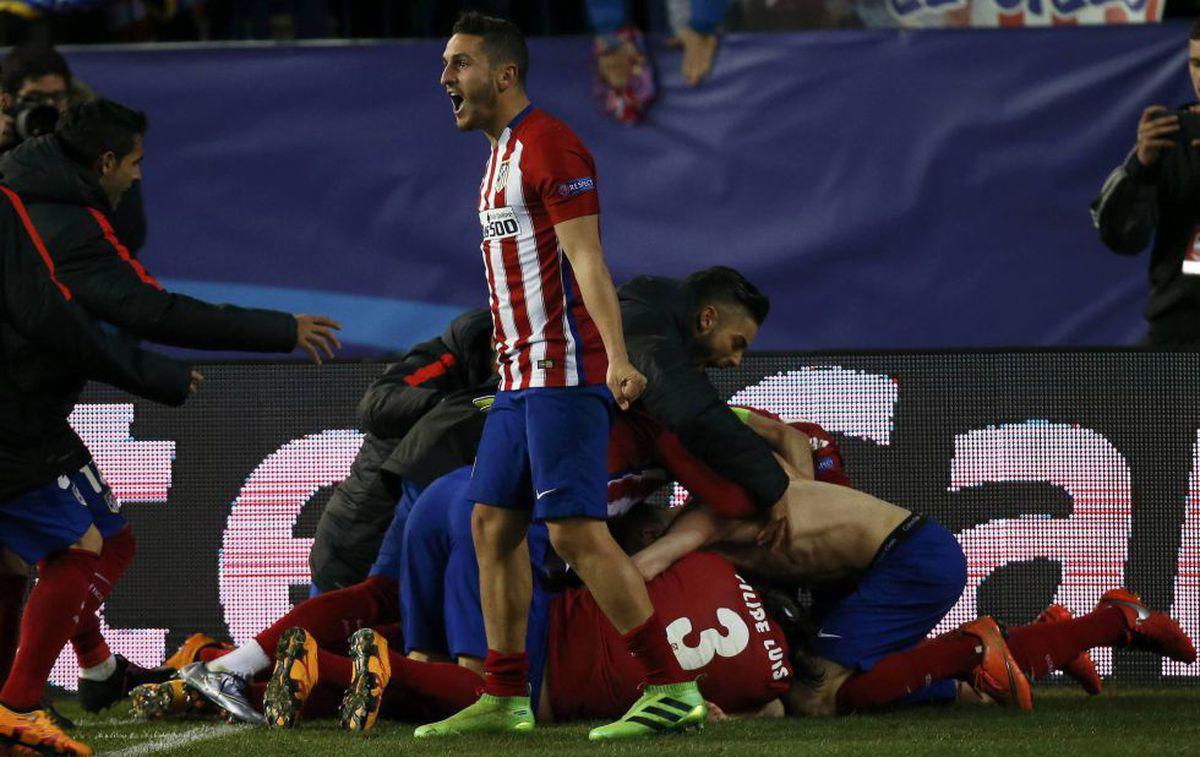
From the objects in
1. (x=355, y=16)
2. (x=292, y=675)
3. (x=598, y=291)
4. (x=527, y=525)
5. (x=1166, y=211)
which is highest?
(x=355, y=16)

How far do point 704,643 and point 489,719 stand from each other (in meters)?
0.62

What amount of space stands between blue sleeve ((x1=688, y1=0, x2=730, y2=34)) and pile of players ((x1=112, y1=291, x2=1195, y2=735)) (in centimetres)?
269

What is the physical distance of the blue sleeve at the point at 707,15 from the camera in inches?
293

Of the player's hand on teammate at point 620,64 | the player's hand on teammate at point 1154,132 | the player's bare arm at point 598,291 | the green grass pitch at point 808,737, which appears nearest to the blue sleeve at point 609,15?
the player's hand on teammate at point 620,64

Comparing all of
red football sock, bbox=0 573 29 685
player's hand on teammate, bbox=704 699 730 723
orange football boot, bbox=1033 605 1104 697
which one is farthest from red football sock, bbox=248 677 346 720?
orange football boot, bbox=1033 605 1104 697

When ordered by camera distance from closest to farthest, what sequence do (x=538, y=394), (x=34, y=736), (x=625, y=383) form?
(x=34, y=736) → (x=625, y=383) → (x=538, y=394)

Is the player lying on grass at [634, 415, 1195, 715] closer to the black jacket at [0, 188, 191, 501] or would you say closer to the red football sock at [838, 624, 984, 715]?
the red football sock at [838, 624, 984, 715]

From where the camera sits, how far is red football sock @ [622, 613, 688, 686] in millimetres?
4199

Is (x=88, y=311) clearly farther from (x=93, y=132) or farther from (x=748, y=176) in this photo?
(x=748, y=176)

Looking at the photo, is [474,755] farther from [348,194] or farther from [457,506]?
→ [348,194]

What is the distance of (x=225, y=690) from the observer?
4.64 metres

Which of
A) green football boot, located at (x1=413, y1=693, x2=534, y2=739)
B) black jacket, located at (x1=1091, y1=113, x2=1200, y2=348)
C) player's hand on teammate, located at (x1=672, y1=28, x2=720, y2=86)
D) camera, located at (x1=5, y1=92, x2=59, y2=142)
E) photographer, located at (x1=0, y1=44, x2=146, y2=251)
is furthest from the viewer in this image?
player's hand on teammate, located at (x1=672, y1=28, x2=720, y2=86)

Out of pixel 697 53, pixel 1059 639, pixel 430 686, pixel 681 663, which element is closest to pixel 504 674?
pixel 430 686

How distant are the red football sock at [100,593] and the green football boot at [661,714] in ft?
4.80
